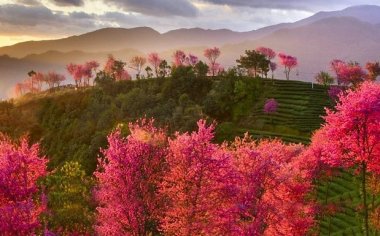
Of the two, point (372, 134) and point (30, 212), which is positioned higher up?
point (372, 134)

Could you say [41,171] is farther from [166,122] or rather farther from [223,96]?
[223,96]

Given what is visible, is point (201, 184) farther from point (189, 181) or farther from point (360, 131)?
point (360, 131)

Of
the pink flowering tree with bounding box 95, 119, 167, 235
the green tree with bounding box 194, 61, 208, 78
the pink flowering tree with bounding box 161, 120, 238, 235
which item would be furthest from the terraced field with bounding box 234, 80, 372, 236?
the pink flowering tree with bounding box 95, 119, 167, 235

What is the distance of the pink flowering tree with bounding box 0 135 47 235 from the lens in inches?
1171

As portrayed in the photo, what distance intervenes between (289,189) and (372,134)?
31.4 feet

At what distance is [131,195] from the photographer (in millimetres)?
31047

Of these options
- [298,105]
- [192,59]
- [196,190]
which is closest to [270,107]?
[298,105]

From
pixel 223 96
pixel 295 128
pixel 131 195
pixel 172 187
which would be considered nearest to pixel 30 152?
pixel 131 195

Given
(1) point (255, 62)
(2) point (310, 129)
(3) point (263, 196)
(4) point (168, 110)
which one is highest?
(1) point (255, 62)

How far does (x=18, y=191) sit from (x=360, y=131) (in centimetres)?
2534

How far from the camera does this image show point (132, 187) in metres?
31.2

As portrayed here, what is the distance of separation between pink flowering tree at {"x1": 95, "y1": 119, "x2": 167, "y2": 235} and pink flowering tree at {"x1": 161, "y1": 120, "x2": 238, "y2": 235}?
0.97m

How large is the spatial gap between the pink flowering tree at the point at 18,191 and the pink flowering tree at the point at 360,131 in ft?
73.0

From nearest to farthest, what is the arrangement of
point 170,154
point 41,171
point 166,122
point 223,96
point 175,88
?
1. point 170,154
2. point 41,171
3. point 166,122
4. point 223,96
5. point 175,88
